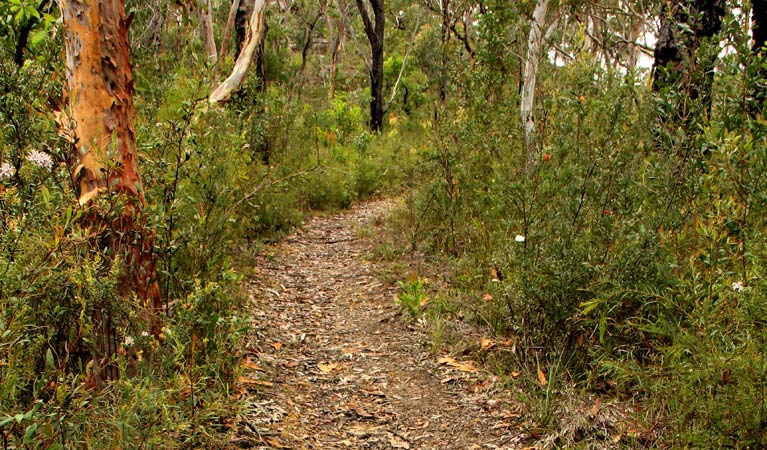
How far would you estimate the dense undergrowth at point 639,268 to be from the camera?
284cm

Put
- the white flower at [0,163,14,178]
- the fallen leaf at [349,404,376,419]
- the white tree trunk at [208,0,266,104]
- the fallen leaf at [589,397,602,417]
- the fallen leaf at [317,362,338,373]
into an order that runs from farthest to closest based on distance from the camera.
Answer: the white tree trunk at [208,0,266,104] → the fallen leaf at [317,362,338,373] → the fallen leaf at [349,404,376,419] → the fallen leaf at [589,397,602,417] → the white flower at [0,163,14,178]

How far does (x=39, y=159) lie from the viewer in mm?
2738

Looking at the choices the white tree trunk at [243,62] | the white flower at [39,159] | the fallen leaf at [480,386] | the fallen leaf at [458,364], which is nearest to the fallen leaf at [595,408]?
the fallen leaf at [480,386]

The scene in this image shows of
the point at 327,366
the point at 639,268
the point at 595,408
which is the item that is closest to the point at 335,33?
the point at 327,366

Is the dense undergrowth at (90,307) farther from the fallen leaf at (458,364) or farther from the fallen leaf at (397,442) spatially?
the fallen leaf at (458,364)

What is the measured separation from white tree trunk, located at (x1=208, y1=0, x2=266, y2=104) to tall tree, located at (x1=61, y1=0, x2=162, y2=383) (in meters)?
2.56

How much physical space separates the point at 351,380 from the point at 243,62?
12.2ft

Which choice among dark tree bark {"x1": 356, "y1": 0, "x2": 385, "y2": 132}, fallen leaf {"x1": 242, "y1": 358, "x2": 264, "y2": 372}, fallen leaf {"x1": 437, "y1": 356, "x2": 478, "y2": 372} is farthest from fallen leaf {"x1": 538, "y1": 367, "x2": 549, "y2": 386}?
dark tree bark {"x1": 356, "y1": 0, "x2": 385, "y2": 132}

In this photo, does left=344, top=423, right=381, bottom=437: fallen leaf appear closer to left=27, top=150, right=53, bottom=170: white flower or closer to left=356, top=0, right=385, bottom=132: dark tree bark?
left=27, top=150, right=53, bottom=170: white flower

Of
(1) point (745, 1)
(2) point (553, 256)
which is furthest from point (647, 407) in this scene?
(1) point (745, 1)

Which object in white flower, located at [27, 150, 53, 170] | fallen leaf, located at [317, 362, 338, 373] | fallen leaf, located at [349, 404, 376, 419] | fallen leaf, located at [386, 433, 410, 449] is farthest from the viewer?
fallen leaf, located at [317, 362, 338, 373]

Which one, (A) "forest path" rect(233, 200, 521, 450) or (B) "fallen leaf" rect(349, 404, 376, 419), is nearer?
(A) "forest path" rect(233, 200, 521, 450)

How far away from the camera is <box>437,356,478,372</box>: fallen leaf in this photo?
161 inches

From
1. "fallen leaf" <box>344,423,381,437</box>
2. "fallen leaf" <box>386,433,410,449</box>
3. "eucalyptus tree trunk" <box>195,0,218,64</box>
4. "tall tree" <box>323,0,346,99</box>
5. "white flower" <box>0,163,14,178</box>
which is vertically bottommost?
"fallen leaf" <box>344,423,381,437</box>
